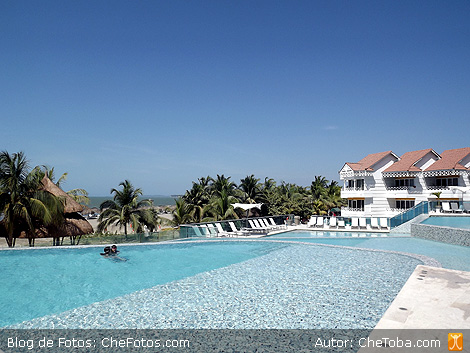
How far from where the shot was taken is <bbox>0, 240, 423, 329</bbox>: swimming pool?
6.72 metres

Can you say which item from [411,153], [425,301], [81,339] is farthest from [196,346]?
[411,153]

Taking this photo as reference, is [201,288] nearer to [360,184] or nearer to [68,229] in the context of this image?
[68,229]

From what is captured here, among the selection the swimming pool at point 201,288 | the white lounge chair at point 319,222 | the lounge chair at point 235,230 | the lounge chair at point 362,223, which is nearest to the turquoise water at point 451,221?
the lounge chair at point 362,223

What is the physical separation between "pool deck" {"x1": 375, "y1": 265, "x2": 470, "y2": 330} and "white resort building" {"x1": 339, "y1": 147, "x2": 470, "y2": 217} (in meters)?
27.1

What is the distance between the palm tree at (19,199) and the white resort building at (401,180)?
97.8 ft

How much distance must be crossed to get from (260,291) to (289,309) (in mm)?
1419

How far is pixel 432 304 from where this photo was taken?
6.39 m

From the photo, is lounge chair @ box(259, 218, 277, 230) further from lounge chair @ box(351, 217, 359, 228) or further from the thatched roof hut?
the thatched roof hut

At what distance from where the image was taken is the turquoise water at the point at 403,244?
37.6 ft

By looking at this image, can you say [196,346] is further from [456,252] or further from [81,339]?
[456,252]

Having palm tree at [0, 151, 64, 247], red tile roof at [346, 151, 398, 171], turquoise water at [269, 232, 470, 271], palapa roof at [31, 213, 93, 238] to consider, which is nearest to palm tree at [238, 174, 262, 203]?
red tile roof at [346, 151, 398, 171]

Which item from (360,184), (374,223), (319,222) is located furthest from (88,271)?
(360,184)

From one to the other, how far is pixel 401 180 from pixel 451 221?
58.9ft

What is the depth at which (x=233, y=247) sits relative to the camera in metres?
16.7
